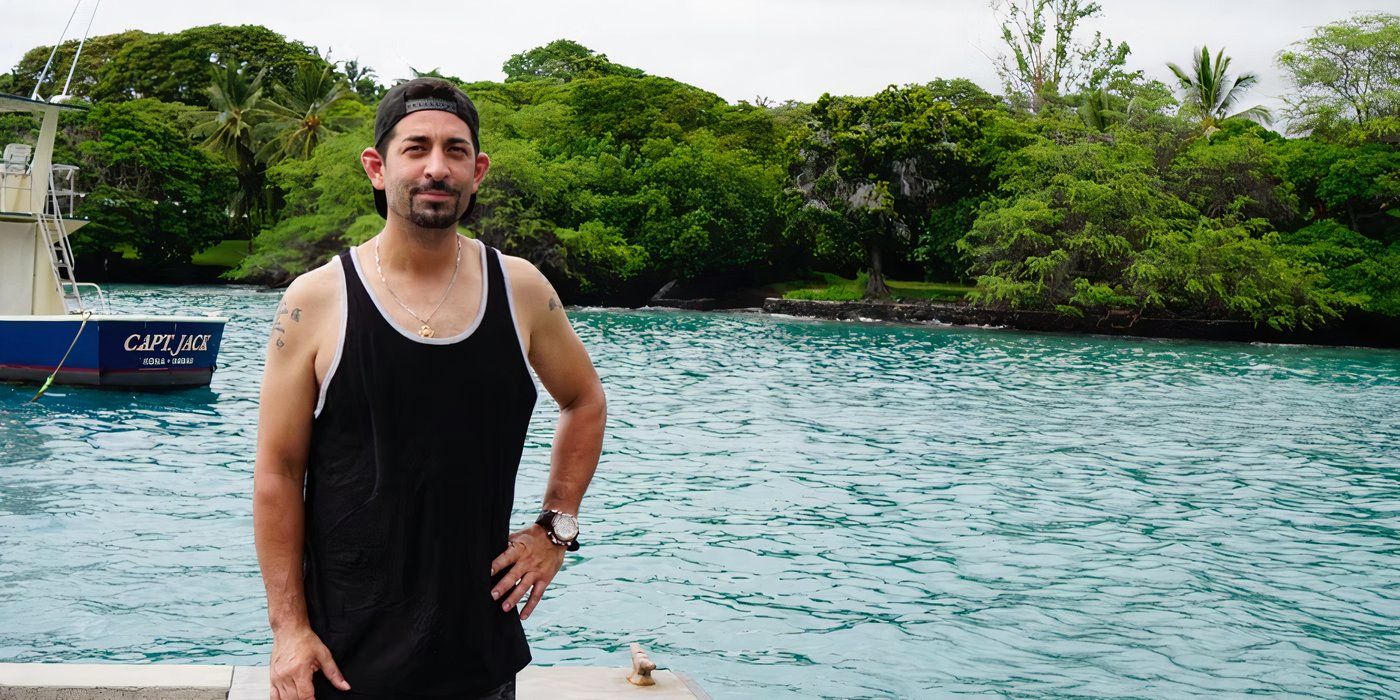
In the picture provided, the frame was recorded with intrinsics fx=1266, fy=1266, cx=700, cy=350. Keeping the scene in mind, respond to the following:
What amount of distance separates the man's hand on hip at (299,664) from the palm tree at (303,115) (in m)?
55.6

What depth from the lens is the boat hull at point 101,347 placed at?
57.1ft

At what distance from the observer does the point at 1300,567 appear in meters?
9.88

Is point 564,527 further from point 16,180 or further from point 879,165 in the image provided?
point 879,165

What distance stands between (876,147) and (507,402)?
41.4 meters

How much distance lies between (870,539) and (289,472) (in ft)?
28.5

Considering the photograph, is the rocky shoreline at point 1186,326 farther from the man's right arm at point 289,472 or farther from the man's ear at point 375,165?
the man's right arm at point 289,472

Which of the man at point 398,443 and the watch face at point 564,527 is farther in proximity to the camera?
the watch face at point 564,527

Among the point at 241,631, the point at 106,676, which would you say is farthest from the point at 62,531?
the point at 106,676

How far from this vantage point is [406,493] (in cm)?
215

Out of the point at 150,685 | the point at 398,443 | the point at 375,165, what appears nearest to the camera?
the point at 398,443

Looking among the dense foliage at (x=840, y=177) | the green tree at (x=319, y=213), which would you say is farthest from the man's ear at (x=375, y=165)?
the green tree at (x=319, y=213)

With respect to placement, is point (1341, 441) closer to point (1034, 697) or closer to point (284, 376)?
point (1034, 697)

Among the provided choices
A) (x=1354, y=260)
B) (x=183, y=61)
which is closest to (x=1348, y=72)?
(x=1354, y=260)

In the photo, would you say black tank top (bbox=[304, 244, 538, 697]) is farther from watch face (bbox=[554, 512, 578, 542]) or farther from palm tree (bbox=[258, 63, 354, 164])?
palm tree (bbox=[258, 63, 354, 164])
